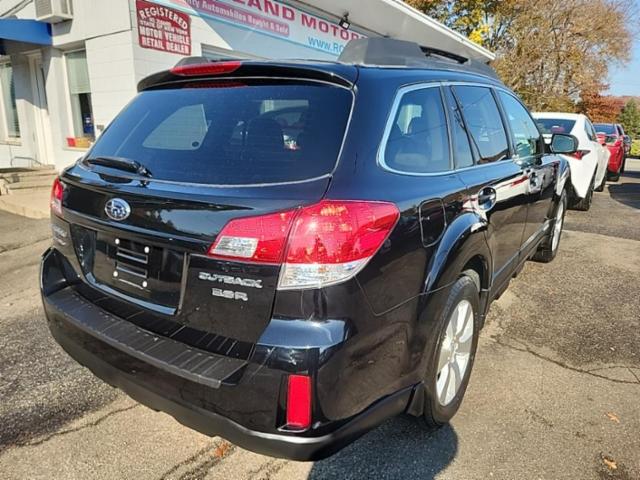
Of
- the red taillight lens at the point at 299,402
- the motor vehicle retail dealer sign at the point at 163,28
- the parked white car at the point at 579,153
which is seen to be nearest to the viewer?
the red taillight lens at the point at 299,402

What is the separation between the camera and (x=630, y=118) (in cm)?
5006

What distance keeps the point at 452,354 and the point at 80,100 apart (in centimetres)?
909

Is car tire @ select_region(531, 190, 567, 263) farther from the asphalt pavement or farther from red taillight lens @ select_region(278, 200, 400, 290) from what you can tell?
red taillight lens @ select_region(278, 200, 400, 290)

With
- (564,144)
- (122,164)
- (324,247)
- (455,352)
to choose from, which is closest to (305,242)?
(324,247)

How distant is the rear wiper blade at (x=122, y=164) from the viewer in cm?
212

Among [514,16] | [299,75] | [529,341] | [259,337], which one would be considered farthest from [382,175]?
[514,16]

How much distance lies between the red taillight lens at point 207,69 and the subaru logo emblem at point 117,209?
77 cm

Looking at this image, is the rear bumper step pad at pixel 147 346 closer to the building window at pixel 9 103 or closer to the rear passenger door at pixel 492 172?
the rear passenger door at pixel 492 172

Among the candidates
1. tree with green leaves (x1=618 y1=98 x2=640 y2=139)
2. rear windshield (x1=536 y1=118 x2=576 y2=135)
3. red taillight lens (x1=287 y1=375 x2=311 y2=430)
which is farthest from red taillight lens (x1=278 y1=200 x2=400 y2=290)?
tree with green leaves (x1=618 y1=98 x2=640 y2=139)

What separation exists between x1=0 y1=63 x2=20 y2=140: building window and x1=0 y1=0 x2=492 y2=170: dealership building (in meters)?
0.02

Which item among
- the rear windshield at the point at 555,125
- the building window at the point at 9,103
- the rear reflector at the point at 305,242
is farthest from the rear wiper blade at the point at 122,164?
the building window at the point at 9,103

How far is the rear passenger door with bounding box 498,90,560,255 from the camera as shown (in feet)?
12.1

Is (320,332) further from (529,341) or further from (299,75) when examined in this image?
(529,341)

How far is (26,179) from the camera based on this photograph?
28.8ft
